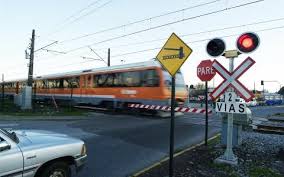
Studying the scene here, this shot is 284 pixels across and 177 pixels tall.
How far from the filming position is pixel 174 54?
565cm

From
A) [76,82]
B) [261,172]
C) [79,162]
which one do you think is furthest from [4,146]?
[76,82]

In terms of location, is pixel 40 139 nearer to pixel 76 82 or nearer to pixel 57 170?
pixel 57 170

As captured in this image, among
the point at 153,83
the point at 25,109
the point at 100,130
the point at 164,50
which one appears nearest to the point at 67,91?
the point at 25,109

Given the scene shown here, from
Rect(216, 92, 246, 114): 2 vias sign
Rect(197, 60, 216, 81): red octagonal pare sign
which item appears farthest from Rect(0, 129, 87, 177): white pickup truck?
Rect(197, 60, 216, 81): red octagonal pare sign

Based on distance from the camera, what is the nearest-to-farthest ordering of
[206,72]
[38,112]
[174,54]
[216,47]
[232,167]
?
[174,54] < [232,167] < [216,47] < [206,72] < [38,112]

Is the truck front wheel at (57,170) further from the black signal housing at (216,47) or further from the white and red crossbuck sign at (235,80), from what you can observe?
the black signal housing at (216,47)

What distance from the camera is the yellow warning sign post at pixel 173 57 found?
552 centimetres

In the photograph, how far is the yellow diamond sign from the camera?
5.56 m

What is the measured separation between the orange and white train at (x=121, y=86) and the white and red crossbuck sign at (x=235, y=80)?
10.6m

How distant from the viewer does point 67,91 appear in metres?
26.9

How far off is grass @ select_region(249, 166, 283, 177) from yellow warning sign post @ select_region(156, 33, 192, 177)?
6.64 feet

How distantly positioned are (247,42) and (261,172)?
9.23 ft

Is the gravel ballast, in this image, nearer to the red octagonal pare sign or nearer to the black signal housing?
the red octagonal pare sign

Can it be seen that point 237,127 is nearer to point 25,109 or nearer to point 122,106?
point 122,106
